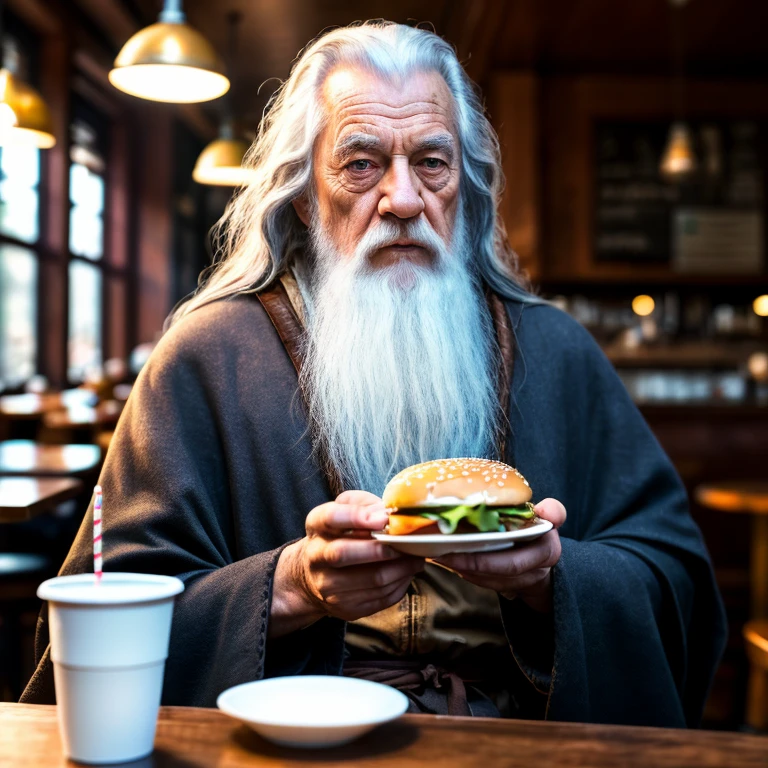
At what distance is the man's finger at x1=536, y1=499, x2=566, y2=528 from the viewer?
1235 mm

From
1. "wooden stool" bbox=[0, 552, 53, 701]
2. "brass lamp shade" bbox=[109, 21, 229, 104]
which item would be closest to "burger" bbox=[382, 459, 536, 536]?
"wooden stool" bbox=[0, 552, 53, 701]

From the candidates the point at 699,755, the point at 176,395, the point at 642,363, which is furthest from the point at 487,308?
the point at 642,363

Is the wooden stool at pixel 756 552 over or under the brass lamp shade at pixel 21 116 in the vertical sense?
under

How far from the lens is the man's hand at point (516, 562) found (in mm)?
1162

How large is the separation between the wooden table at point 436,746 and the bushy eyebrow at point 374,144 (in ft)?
3.33

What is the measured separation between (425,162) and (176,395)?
59 centimetres

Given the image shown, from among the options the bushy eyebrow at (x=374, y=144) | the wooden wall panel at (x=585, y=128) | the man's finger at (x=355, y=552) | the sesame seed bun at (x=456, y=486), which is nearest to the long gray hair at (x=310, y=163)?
the bushy eyebrow at (x=374, y=144)

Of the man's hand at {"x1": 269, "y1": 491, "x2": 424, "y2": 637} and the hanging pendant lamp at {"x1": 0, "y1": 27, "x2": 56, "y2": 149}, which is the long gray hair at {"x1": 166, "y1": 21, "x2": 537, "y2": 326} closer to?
the man's hand at {"x1": 269, "y1": 491, "x2": 424, "y2": 637}

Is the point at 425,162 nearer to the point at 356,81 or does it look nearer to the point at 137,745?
the point at 356,81

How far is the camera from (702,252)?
24.2 ft

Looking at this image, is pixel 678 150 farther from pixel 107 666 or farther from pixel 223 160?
pixel 107 666

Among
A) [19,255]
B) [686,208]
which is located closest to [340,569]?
[686,208]

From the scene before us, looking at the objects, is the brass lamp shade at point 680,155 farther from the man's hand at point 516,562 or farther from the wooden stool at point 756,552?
the man's hand at point 516,562

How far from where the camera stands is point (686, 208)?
7.46 m
